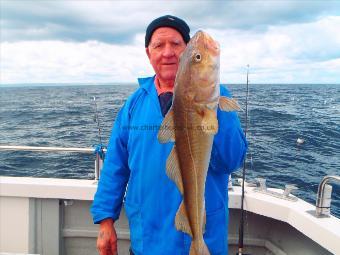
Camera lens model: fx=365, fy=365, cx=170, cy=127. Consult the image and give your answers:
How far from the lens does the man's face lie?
9.27 ft

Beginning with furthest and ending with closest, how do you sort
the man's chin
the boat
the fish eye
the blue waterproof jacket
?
the boat, the man's chin, the blue waterproof jacket, the fish eye

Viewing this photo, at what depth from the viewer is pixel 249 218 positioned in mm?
4449

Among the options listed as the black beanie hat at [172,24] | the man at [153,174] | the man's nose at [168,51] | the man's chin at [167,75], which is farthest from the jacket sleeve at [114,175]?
the black beanie hat at [172,24]

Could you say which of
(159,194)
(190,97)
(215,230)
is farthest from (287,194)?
(190,97)

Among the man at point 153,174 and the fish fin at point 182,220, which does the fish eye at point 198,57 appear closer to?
the man at point 153,174

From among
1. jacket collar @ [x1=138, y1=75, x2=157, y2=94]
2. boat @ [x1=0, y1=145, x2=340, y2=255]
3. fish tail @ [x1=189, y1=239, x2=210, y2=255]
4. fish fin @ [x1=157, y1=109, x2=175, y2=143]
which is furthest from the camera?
boat @ [x1=0, y1=145, x2=340, y2=255]

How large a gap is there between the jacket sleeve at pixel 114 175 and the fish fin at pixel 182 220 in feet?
2.46

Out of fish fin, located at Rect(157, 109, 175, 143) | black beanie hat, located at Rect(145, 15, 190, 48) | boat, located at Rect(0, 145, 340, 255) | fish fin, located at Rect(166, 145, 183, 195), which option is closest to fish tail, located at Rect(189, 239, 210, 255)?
fish fin, located at Rect(166, 145, 183, 195)

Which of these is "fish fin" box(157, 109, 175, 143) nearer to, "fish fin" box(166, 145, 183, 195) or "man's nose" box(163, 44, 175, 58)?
"fish fin" box(166, 145, 183, 195)

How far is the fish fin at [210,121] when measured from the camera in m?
2.18

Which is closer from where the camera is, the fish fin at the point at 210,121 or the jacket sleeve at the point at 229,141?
the fish fin at the point at 210,121

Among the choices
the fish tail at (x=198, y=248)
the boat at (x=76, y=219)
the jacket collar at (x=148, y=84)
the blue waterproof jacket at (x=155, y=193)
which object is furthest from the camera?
the boat at (x=76, y=219)

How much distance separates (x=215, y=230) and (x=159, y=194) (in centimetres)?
50

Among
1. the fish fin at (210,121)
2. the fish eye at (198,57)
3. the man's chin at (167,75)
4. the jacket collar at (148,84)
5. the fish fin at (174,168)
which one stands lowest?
the fish fin at (174,168)
